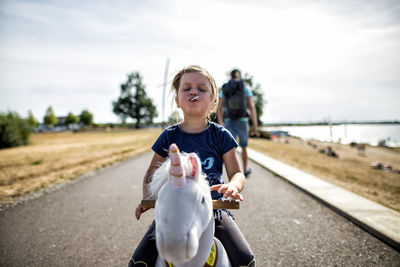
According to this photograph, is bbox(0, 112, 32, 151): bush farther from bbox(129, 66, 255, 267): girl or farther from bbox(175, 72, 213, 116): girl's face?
bbox(175, 72, 213, 116): girl's face

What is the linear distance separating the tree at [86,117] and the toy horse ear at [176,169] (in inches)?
4102

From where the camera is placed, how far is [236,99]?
16.1 ft

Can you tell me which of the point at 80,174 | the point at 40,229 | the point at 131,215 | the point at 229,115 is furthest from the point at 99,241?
the point at 80,174

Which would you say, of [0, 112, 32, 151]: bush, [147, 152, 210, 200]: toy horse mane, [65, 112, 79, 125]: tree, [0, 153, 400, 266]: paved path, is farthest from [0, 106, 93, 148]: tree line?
[65, 112, 79, 125]: tree

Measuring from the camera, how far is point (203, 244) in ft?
3.44

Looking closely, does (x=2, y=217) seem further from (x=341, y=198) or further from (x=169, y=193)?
(x=341, y=198)

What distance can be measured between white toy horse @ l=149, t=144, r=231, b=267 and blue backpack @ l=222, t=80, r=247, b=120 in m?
4.06

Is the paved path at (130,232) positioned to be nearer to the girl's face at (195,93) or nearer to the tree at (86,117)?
the girl's face at (195,93)

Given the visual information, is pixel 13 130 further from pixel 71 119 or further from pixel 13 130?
pixel 71 119

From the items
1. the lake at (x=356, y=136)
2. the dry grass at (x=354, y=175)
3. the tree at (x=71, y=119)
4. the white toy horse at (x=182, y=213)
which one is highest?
the tree at (x=71, y=119)

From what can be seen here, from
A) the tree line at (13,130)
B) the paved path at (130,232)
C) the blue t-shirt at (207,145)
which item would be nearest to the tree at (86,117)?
the tree line at (13,130)

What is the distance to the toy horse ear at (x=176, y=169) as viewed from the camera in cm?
83

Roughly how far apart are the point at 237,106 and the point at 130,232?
3.38 meters

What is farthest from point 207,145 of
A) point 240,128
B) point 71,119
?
point 71,119
